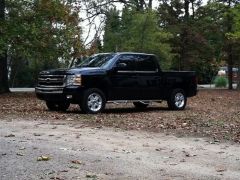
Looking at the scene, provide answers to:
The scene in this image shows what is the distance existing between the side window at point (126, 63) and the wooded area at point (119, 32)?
944 centimetres

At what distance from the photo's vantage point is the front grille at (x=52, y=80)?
16375 millimetres

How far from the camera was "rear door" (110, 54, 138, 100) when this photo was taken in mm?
16875

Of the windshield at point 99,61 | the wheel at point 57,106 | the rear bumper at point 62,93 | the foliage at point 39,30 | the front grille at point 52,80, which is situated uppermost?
the foliage at point 39,30

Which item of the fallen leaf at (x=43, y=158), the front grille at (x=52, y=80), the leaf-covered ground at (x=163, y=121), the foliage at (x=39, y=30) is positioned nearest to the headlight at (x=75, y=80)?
the front grille at (x=52, y=80)

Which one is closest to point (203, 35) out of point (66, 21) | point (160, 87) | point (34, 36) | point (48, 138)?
point (66, 21)

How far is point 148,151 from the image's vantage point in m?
9.66

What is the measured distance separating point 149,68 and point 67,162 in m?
9.97

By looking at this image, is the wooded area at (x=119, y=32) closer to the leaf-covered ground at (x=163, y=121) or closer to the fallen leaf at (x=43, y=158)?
the leaf-covered ground at (x=163, y=121)

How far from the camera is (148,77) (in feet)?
58.4

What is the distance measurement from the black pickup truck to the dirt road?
3.60 m

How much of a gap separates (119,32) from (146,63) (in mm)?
22229

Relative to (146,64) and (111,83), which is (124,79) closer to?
(111,83)

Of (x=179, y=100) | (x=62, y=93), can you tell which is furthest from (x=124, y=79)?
(x=179, y=100)

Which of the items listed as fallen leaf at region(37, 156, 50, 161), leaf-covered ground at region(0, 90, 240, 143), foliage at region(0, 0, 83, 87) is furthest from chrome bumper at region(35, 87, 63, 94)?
foliage at region(0, 0, 83, 87)
